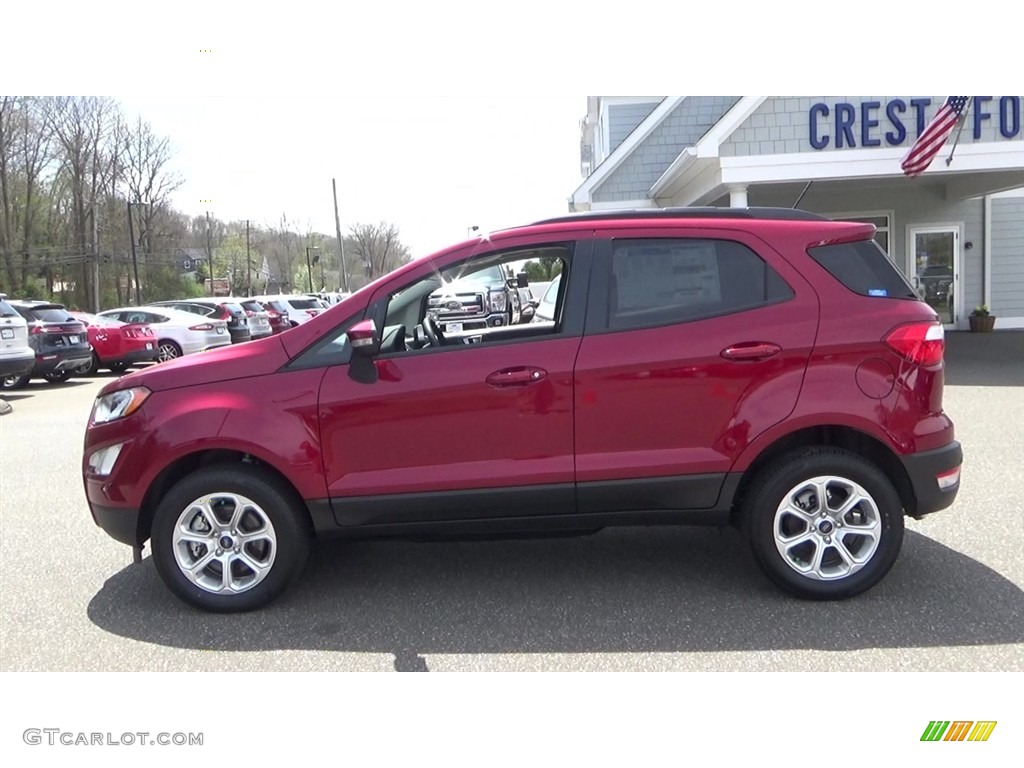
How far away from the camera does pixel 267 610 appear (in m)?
4.14

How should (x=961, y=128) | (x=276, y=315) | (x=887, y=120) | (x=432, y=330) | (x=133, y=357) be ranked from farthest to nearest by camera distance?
1. (x=276, y=315)
2. (x=133, y=357)
3. (x=887, y=120)
4. (x=961, y=128)
5. (x=432, y=330)

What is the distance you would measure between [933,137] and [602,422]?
990 centimetres

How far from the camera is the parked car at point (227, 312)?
20094 millimetres

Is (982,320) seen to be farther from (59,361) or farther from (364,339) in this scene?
(59,361)

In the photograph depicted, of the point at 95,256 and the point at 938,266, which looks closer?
the point at 938,266

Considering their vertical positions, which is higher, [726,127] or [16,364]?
[726,127]

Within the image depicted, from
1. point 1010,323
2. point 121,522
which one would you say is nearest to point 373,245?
point 121,522

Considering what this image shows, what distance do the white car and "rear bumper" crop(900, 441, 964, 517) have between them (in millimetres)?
15690

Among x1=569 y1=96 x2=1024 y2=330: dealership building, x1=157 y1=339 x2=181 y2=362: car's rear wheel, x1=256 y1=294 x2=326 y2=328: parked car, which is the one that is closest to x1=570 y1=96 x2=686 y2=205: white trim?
x1=569 y1=96 x2=1024 y2=330: dealership building

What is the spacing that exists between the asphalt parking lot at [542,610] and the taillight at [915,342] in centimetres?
116

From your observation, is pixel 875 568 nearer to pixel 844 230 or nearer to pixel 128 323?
pixel 844 230

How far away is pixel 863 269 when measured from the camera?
4.01 metres

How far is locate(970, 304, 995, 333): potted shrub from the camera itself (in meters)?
17.7
